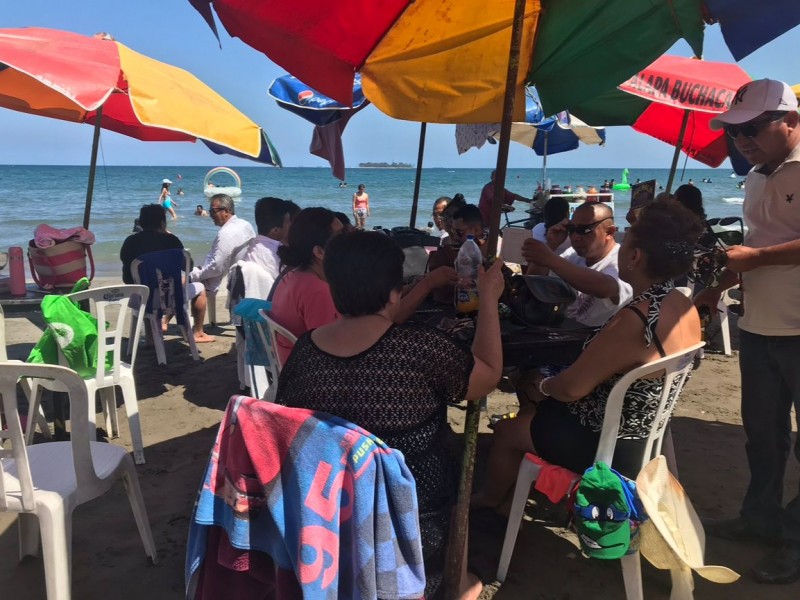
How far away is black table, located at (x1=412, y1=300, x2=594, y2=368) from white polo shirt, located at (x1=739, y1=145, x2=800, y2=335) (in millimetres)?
710

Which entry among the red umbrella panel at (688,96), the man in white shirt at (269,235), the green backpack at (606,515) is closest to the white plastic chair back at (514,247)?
the red umbrella panel at (688,96)

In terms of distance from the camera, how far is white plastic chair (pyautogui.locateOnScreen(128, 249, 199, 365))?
5.42 m

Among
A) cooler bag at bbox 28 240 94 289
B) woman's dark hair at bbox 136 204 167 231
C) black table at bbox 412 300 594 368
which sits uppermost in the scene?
woman's dark hair at bbox 136 204 167 231

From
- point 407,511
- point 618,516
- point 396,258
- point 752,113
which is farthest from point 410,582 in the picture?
point 752,113

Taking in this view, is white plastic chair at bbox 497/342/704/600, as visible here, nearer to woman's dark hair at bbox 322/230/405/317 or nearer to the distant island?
woman's dark hair at bbox 322/230/405/317

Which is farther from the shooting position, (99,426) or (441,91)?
(99,426)

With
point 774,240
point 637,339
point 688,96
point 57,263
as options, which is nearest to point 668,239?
point 637,339

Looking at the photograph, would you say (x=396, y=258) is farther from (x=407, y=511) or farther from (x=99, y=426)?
(x=99, y=426)

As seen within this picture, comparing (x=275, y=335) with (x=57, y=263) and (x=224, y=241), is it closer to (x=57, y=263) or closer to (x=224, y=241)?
(x=57, y=263)

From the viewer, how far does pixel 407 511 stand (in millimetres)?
1649

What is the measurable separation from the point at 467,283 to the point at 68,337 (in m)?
2.38

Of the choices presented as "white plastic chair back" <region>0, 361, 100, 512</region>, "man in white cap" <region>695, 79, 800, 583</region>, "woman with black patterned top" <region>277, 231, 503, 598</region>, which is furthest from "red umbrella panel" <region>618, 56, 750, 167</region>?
"white plastic chair back" <region>0, 361, 100, 512</region>

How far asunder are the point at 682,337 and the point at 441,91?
1965mm

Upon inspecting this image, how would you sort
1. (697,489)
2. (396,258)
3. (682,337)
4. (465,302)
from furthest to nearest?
1. (697,489)
2. (465,302)
3. (682,337)
4. (396,258)
